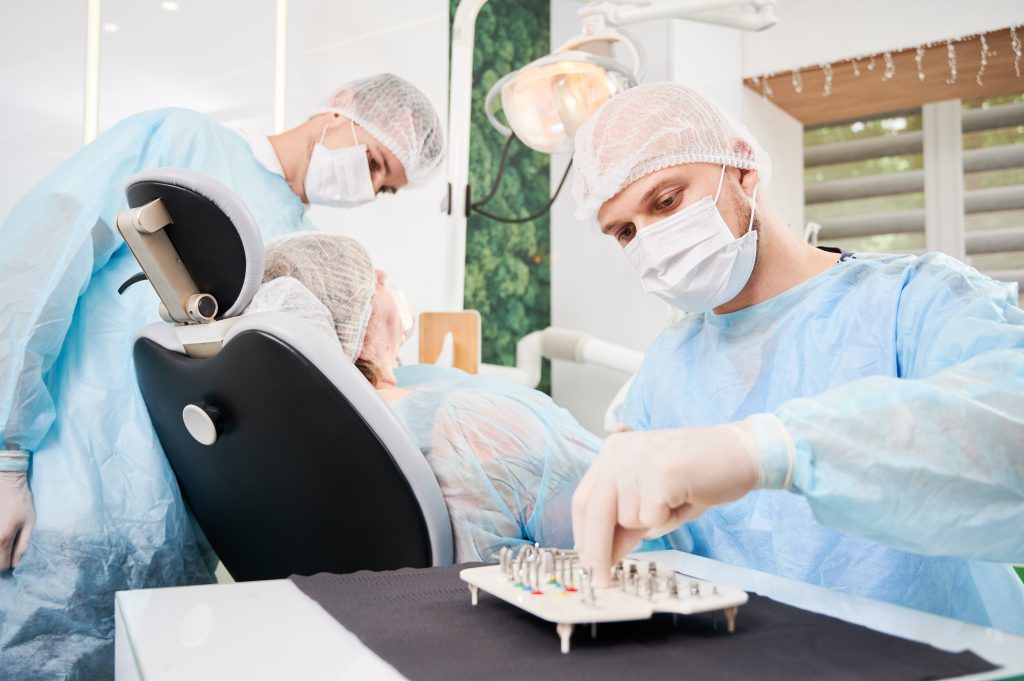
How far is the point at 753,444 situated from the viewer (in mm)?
738

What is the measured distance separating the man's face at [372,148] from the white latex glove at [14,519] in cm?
119

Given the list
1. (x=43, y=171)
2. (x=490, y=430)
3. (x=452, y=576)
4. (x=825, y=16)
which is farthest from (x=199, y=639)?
(x=825, y=16)

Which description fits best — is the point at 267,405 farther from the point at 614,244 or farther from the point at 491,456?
the point at 614,244

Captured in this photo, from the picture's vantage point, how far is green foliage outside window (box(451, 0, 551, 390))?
3797mm

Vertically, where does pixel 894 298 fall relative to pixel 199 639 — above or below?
above

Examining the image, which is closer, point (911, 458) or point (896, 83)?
point (911, 458)

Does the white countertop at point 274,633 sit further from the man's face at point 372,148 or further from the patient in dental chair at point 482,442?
the man's face at point 372,148

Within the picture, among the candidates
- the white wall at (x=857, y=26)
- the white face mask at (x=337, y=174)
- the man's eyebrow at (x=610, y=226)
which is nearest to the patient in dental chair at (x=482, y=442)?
the man's eyebrow at (x=610, y=226)

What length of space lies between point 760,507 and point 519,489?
35 cm

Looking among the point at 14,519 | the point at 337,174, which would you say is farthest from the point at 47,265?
the point at 337,174

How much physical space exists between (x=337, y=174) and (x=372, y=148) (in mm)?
120

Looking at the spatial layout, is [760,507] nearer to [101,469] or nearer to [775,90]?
[101,469]

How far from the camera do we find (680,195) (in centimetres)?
137

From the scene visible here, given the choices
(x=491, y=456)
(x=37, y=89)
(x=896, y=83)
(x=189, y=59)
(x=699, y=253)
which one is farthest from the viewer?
(x=896, y=83)
